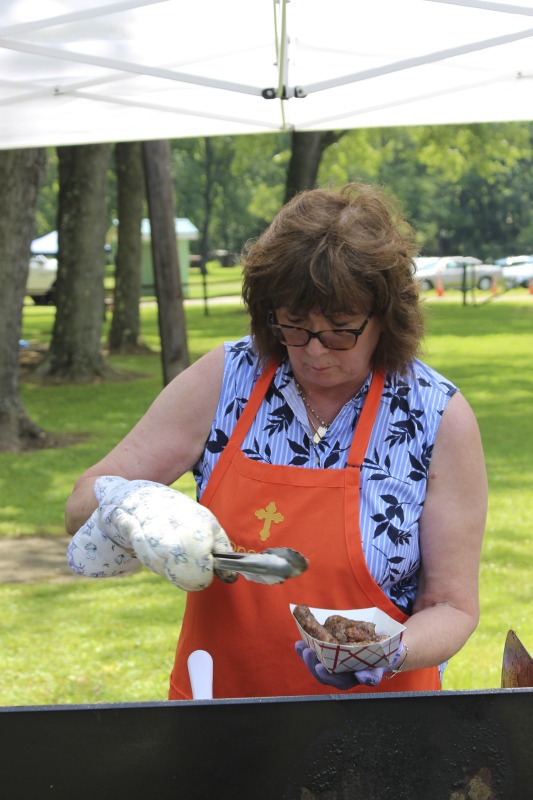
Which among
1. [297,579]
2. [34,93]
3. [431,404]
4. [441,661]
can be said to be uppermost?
[34,93]

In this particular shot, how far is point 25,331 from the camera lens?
19984 mm

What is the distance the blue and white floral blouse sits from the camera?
182 cm

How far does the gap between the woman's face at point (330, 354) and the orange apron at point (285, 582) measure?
2.4 inches

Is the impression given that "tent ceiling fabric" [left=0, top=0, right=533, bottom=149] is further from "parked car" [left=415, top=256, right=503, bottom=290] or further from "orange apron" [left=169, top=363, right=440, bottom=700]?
"parked car" [left=415, top=256, right=503, bottom=290]

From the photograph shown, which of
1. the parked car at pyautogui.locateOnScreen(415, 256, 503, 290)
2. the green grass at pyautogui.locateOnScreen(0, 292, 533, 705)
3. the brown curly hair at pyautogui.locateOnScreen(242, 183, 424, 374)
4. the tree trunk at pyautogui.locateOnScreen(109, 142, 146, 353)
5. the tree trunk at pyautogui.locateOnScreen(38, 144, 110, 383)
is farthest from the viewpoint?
the parked car at pyautogui.locateOnScreen(415, 256, 503, 290)

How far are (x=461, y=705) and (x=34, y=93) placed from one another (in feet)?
11.4

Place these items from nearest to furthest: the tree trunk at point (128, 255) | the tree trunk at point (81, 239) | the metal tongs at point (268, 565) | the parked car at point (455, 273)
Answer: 1. the metal tongs at point (268, 565)
2. the tree trunk at point (81, 239)
3. the tree trunk at point (128, 255)
4. the parked car at point (455, 273)

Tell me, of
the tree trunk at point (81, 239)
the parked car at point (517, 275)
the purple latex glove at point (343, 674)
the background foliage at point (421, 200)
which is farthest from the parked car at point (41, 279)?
the purple latex glove at point (343, 674)

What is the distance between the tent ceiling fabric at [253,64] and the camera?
3.79m

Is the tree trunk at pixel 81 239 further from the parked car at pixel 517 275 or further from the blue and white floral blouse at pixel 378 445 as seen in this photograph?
the parked car at pixel 517 275

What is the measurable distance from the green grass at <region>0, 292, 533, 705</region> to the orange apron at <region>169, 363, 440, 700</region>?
367 mm

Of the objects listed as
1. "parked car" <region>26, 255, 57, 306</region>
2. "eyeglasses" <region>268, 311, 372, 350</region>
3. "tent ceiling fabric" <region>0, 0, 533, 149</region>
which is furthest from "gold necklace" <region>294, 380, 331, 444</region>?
"parked car" <region>26, 255, 57, 306</region>

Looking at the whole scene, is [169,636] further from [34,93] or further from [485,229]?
[485,229]

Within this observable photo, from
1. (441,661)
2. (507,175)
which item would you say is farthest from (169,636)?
(507,175)
